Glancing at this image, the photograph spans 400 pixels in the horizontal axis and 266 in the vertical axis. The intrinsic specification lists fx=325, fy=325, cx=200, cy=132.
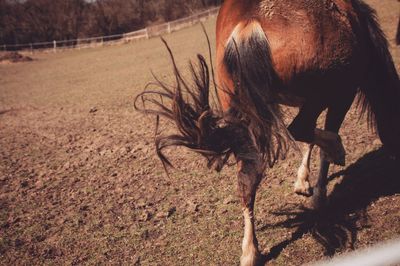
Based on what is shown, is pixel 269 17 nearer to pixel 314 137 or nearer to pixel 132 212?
pixel 314 137

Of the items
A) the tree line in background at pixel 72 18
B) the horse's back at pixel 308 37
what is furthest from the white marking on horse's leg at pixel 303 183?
the tree line in background at pixel 72 18

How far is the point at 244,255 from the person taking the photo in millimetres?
2238

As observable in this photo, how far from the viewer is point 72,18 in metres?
35.4

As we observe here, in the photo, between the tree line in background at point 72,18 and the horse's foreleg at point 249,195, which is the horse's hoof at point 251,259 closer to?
the horse's foreleg at point 249,195

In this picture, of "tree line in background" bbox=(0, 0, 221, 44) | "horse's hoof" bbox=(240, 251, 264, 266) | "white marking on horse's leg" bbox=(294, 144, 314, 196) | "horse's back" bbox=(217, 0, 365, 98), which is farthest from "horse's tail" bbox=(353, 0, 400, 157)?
"tree line in background" bbox=(0, 0, 221, 44)

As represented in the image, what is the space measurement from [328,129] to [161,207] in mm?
1667

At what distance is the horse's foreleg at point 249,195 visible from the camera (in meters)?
2.11

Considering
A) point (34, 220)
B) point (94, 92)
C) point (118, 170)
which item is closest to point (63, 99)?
point (94, 92)

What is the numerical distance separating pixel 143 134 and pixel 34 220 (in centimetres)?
221

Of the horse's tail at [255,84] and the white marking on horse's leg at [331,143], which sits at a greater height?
the horse's tail at [255,84]

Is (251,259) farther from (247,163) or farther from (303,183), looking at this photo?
(303,183)

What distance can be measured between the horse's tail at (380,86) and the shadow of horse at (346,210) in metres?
0.36

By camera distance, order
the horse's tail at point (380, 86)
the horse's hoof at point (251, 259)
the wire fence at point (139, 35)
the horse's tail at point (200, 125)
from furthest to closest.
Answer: the wire fence at point (139, 35) → the horse's tail at point (380, 86) → the horse's hoof at point (251, 259) → the horse's tail at point (200, 125)

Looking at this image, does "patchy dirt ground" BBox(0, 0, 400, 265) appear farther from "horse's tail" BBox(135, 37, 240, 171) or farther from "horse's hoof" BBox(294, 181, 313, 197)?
"horse's tail" BBox(135, 37, 240, 171)
